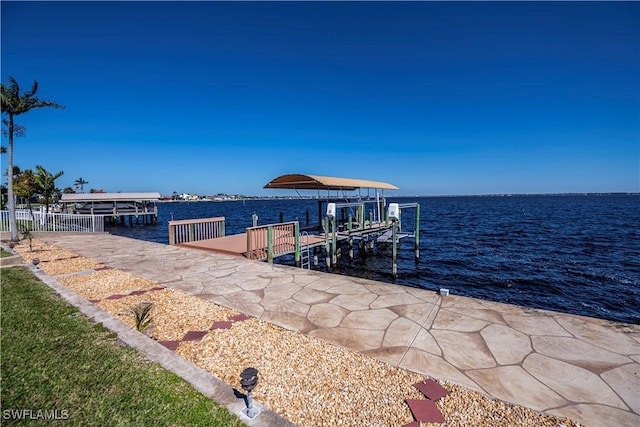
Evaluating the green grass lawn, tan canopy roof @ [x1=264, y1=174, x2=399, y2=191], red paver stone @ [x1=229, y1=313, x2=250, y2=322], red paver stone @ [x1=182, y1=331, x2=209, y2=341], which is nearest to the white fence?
tan canopy roof @ [x1=264, y1=174, x2=399, y2=191]

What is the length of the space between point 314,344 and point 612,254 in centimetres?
2154

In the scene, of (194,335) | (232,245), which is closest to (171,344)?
(194,335)

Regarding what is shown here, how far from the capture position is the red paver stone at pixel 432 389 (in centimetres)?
267

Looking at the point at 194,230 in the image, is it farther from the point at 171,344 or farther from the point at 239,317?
the point at 171,344

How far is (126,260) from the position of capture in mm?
8523

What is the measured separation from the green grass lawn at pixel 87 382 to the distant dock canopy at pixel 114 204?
39.7m

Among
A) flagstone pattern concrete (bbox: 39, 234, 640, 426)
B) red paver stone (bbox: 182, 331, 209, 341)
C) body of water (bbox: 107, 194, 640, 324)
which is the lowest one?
body of water (bbox: 107, 194, 640, 324)

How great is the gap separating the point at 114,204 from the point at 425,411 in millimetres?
45173

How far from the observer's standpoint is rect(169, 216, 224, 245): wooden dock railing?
11.3m

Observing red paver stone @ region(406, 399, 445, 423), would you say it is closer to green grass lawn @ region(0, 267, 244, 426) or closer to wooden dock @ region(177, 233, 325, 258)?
green grass lawn @ region(0, 267, 244, 426)

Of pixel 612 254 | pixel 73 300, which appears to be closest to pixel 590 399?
pixel 73 300

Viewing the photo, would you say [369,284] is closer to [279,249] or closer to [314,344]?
[314,344]

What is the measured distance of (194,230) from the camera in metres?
12.6

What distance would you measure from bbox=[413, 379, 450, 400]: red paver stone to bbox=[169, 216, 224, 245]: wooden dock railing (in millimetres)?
10285
